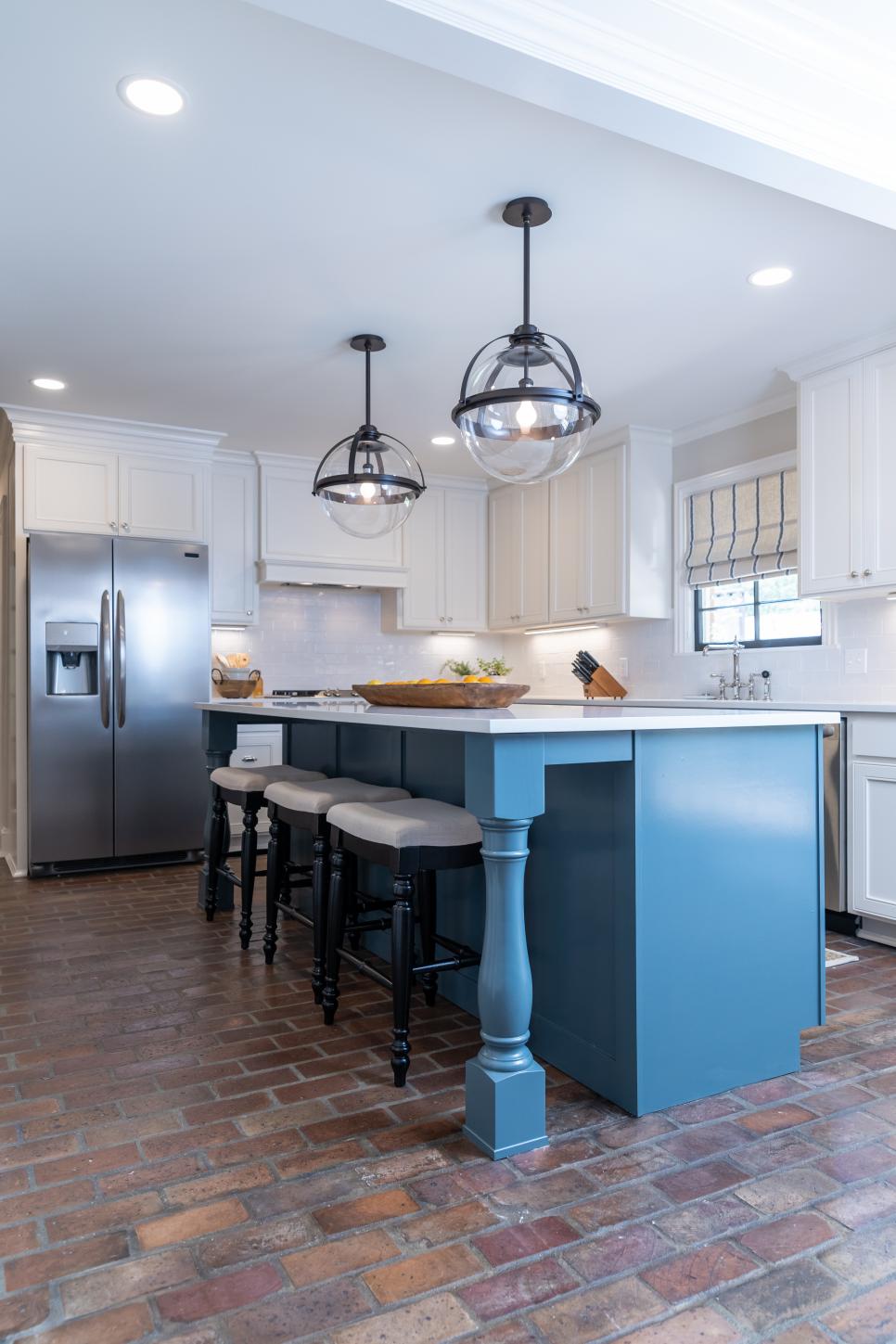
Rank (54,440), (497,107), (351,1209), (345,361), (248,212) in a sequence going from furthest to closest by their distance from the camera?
1. (54,440)
2. (345,361)
3. (248,212)
4. (497,107)
5. (351,1209)

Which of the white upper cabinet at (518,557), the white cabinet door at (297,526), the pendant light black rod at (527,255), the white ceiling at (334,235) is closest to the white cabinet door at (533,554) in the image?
the white upper cabinet at (518,557)

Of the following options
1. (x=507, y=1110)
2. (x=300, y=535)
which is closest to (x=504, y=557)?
(x=300, y=535)

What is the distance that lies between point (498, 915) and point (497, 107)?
208cm

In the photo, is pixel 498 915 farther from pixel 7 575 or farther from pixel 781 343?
pixel 7 575

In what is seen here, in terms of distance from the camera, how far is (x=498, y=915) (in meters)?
1.98

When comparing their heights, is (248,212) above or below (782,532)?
above

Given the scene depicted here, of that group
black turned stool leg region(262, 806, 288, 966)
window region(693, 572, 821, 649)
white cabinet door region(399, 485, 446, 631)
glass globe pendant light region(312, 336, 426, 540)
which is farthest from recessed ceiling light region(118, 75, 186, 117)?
white cabinet door region(399, 485, 446, 631)

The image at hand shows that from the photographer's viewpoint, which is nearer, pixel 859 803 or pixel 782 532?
pixel 859 803

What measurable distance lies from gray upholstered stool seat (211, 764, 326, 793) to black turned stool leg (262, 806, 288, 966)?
0.66 feet

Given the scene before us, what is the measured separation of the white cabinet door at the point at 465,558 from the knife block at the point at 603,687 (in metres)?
1.17

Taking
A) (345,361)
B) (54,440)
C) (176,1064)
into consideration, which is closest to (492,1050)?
(176,1064)

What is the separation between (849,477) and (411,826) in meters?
2.82

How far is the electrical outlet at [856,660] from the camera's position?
428 centimetres

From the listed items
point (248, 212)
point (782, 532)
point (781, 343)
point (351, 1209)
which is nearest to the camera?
point (351, 1209)
